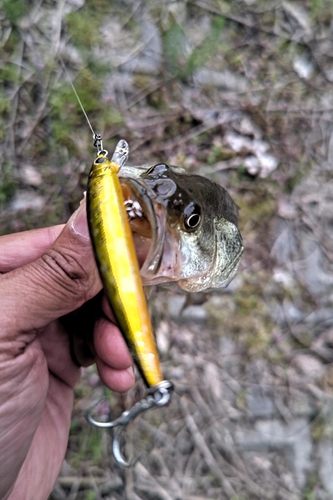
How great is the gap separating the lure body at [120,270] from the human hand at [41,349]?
0.24m

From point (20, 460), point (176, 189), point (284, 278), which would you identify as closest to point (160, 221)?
point (176, 189)

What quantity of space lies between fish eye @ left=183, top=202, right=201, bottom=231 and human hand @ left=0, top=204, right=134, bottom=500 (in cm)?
30

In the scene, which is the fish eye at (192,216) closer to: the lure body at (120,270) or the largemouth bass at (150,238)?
the largemouth bass at (150,238)

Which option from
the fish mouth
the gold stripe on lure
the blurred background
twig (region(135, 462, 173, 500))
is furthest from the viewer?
the blurred background

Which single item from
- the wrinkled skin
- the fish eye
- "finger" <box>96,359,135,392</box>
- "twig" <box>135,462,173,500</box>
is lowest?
"twig" <box>135,462,173,500</box>

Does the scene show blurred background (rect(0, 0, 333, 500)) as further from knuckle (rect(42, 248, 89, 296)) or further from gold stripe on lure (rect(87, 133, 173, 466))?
gold stripe on lure (rect(87, 133, 173, 466))

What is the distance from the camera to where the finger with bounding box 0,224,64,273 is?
185cm

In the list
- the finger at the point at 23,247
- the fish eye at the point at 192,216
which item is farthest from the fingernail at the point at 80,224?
the finger at the point at 23,247

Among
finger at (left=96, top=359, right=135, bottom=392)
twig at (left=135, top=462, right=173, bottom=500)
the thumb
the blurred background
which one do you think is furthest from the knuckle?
twig at (left=135, top=462, right=173, bottom=500)

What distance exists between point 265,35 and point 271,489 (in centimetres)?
319

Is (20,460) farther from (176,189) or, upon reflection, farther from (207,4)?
(207,4)

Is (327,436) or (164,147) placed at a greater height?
(164,147)

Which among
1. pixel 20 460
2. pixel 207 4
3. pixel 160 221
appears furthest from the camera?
pixel 207 4

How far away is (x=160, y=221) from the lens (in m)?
1.29
